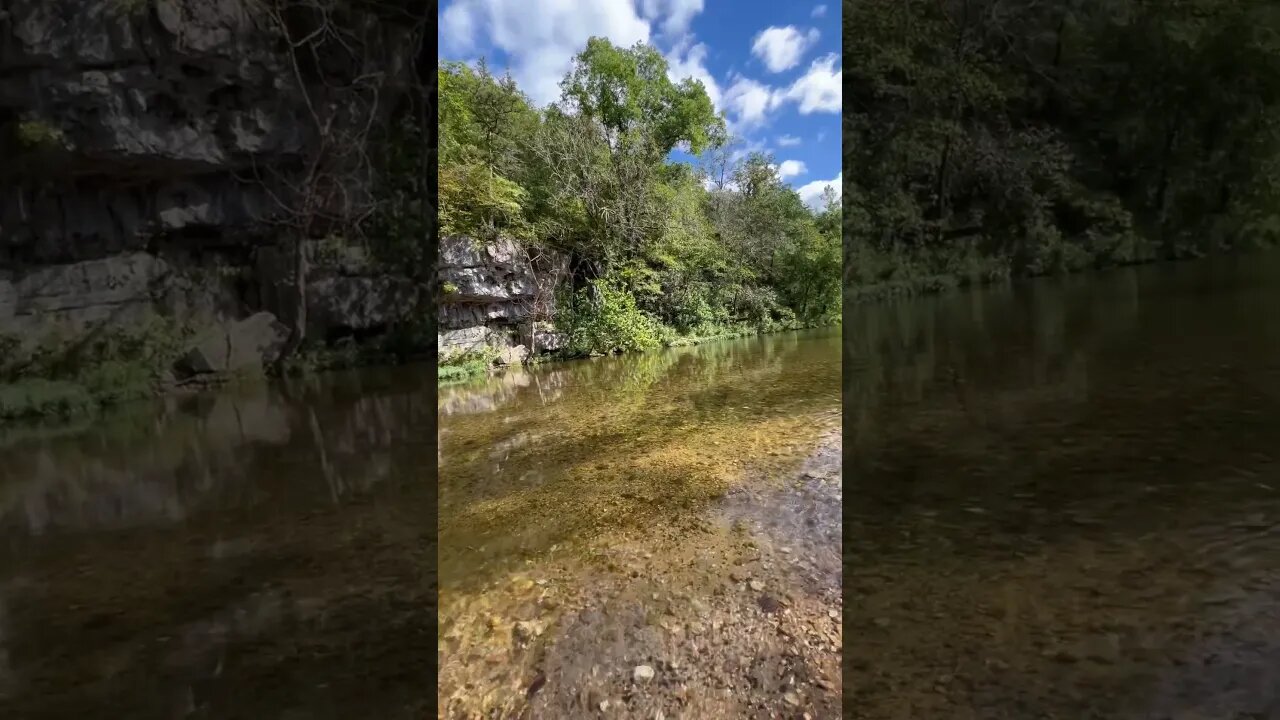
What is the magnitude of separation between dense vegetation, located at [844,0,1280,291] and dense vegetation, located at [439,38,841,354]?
12.1ft

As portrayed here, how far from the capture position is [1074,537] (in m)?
1.92

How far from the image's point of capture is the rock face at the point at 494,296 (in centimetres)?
971

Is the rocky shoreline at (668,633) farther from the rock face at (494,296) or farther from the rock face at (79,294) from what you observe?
the rock face at (494,296)

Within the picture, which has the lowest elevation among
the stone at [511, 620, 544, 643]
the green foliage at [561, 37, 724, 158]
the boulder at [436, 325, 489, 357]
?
the stone at [511, 620, 544, 643]

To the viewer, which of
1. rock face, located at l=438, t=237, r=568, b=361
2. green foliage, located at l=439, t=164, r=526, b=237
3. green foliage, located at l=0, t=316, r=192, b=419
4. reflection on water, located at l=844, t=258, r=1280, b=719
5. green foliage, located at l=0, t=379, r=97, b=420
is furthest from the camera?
green foliage, located at l=439, t=164, r=526, b=237

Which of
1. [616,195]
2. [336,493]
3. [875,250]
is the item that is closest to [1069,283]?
[875,250]

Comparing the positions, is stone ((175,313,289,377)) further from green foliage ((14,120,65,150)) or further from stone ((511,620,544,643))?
stone ((511,620,544,643))

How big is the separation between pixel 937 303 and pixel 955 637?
39.0 feet

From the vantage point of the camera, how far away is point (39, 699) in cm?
150

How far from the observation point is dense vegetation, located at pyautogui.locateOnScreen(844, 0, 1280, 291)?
1216cm

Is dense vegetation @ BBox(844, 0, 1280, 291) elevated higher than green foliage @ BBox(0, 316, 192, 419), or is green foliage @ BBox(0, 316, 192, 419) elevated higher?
dense vegetation @ BBox(844, 0, 1280, 291)

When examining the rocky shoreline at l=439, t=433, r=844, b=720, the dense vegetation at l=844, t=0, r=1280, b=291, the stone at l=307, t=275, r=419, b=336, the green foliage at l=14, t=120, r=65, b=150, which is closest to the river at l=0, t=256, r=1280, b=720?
the rocky shoreline at l=439, t=433, r=844, b=720

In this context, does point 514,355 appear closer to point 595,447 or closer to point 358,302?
point 358,302

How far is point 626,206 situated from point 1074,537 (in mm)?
11455
